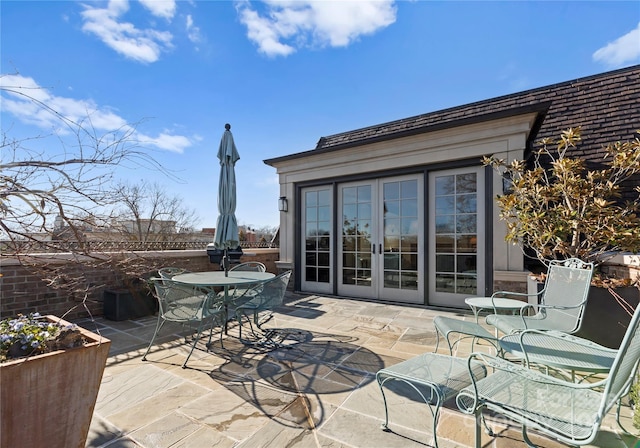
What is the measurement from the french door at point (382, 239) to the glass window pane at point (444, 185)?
0.30m

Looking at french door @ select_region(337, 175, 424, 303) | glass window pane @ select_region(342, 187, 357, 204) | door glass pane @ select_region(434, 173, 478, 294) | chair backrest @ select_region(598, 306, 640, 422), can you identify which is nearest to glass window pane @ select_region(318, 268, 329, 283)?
french door @ select_region(337, 175, 424, 303)

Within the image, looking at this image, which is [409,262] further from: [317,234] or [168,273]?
[168,273]

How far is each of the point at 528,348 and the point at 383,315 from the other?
8.78 feet

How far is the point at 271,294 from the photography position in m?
3.51

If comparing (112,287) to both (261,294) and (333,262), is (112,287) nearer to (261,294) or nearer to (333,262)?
(261,294)

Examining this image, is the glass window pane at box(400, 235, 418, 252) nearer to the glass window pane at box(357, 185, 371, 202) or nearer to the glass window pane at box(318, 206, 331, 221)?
the glass window pane at box(357, 185, 371, 202)

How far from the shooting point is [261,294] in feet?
11.6

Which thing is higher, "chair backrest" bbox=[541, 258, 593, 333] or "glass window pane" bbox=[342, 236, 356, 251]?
"glass window pane" bbox=[342, 236, 356, 251]

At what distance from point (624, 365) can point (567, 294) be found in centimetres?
181

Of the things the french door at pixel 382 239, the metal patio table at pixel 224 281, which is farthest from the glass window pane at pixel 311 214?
the metal patio table at pixel 224 281

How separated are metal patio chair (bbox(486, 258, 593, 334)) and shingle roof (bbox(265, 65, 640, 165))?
2710 mm

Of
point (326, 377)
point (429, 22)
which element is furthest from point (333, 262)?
point (429, 22)

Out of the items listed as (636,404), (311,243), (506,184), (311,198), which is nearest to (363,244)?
(311,243)

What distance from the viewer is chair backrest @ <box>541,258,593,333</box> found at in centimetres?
256
